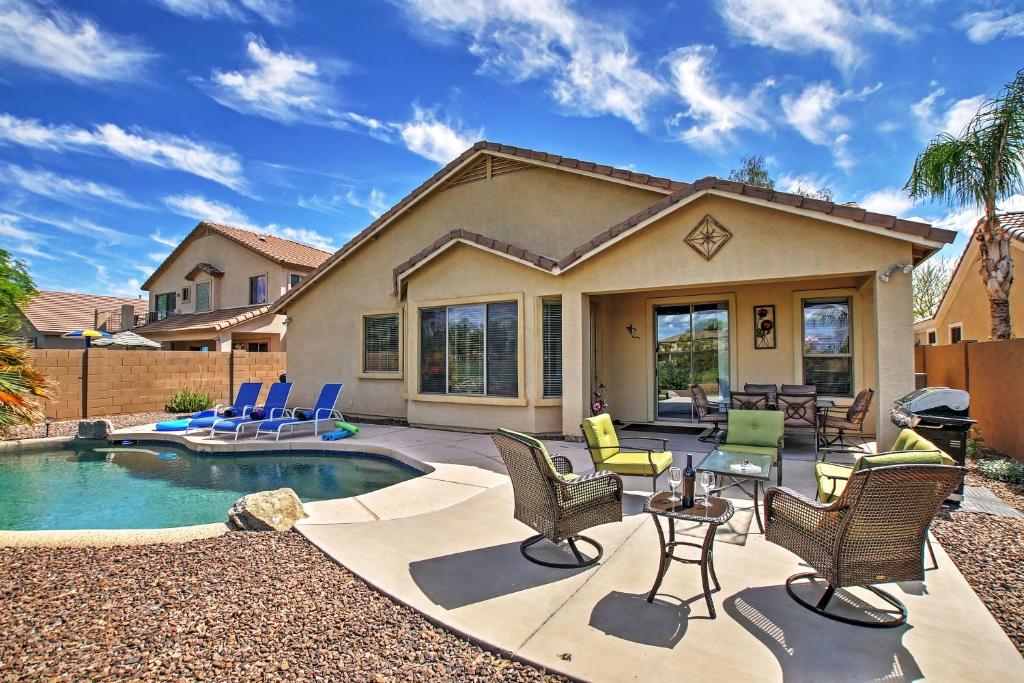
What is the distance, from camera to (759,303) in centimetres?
1139

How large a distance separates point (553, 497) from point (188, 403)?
54.1ft

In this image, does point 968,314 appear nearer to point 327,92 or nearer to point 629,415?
point 629,415

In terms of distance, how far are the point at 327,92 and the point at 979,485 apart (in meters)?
15.7

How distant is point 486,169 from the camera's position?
13.8 meters

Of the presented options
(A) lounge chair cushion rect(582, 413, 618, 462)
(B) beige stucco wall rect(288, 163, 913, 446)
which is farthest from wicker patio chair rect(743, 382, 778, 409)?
(A) lounge chair cushion rect(582, 413, 618, 462)

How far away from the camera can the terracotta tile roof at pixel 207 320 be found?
77.9 ft

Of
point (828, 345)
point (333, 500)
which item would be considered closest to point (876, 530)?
point (333, 500)

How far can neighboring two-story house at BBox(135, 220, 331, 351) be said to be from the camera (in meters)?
25.1

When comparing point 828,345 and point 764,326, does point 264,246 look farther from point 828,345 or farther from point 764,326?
point 828,345

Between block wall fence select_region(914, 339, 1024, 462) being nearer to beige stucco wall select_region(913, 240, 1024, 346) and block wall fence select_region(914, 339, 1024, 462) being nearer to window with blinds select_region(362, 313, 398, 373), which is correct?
beige stucco wall select_region(913, 240, 1024, 346)

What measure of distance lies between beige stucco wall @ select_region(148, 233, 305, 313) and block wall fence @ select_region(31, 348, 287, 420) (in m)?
7.40

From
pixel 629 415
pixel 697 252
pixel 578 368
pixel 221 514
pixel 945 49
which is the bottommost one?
pixel 221 514

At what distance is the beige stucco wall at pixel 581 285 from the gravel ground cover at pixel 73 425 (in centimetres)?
419

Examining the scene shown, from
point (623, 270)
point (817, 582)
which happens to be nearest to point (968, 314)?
point (623, 270)
